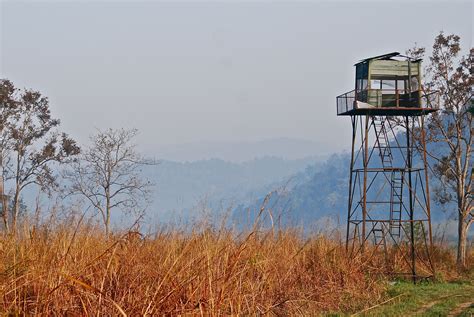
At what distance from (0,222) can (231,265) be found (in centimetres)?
467

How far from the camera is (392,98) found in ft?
71.8

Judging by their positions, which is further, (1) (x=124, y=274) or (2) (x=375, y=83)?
(2) (x=375, y=83)

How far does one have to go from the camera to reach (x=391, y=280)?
67.7 feet

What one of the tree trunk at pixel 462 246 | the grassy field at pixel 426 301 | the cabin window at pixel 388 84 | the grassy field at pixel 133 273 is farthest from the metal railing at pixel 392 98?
the grassy field at pixel 133 273

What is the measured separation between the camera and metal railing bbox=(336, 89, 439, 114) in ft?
70.4

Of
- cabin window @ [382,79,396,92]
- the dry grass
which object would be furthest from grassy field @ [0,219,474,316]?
cabin window @ [382,79,396,92]

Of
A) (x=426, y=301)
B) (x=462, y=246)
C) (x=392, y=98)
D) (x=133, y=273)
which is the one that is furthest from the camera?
(x=462, y=246)

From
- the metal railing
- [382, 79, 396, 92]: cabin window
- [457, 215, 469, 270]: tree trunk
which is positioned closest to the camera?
the metal railing

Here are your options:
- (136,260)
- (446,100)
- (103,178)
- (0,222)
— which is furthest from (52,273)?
(103,178)

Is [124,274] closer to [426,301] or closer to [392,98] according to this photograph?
[426,301]

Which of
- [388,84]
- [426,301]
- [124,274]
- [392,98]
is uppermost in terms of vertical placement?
[388,84]

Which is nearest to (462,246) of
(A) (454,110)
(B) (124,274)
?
(A) (454,110)

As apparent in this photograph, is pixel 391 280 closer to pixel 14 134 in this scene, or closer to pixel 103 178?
pixel 103 178

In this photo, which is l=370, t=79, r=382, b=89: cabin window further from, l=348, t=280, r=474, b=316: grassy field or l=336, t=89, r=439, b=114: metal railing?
l=348, t=280, r=474, b=316: grassy field
